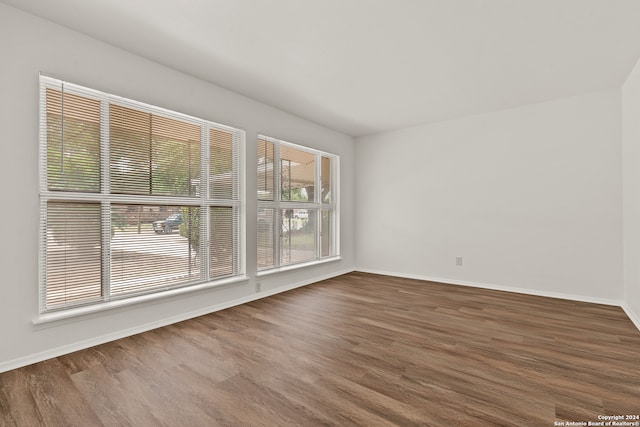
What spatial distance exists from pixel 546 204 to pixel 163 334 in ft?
16.9

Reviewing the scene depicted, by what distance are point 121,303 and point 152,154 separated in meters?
1.52

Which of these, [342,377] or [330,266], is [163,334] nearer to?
[342,377]

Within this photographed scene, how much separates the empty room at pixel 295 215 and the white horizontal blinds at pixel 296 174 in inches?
2.0

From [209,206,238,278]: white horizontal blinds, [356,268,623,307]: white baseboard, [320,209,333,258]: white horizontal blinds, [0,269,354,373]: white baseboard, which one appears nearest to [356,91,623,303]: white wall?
[356,268,623,307]: white baseboard

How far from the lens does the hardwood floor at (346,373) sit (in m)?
1.67

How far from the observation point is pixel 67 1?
216 cm

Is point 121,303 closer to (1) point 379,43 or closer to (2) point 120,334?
(2) point 120,334

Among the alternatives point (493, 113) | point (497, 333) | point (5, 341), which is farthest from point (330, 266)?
point (5, 341)

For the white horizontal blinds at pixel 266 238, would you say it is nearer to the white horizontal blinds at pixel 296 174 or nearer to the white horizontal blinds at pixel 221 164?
the white horizontal blinds at pixel 296 174

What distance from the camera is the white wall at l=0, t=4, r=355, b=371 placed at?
2.19 metres

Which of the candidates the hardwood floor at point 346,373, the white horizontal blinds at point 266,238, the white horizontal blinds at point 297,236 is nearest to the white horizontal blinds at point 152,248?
the hardwood floor at point 346,373

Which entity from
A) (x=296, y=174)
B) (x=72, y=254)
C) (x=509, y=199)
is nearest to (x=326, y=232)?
(x=296, y=174)

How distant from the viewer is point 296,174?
486cm

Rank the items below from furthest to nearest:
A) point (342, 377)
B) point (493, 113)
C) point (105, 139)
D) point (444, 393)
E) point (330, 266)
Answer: point (330, 266) → point (493, 113) → point (105, 139) → point (342, 377) → point (444, 393)
